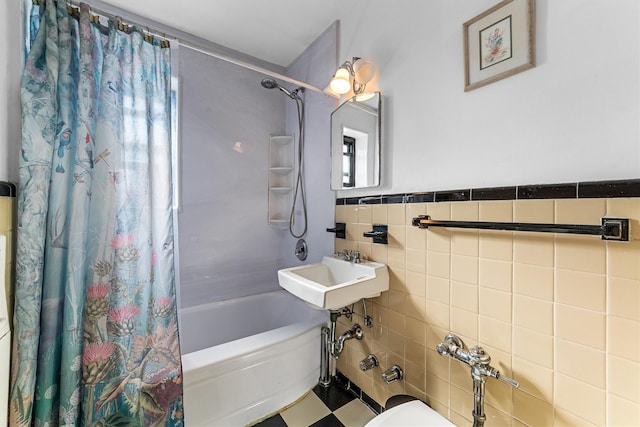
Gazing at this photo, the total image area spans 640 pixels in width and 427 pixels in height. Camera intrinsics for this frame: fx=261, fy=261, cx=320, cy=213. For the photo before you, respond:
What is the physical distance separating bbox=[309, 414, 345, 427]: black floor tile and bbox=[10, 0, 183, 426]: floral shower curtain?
0.67 metres

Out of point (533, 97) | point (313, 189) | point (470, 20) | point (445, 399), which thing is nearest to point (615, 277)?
point (533, 97)

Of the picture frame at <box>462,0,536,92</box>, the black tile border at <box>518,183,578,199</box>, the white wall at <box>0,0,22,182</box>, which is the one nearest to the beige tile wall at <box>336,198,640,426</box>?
the black tile border at <box>518,183,578,199</box>

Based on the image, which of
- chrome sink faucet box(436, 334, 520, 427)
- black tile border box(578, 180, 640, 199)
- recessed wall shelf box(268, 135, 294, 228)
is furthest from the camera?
recessed wall shelf box(268, 135, 294, 228)

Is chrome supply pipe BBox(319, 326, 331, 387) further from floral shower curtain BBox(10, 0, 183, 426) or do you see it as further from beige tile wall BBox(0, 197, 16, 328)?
beige tile wall BBox(0, 197, 16, 328)

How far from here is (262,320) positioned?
2.15m

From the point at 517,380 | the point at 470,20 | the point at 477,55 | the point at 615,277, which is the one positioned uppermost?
the point at 470,20

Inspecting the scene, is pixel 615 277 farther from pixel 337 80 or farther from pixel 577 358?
pixel 337 80

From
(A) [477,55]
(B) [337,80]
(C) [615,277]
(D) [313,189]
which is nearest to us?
(C) [615,277]

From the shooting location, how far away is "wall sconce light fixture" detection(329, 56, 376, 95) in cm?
148

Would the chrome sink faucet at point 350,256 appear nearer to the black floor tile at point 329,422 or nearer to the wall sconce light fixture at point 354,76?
the black floor tile at point 329,422

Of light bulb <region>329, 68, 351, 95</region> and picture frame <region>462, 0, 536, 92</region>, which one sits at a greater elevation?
light bulb <region>329, 68, 351, 95</region>

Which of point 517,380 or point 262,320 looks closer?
point 517,380

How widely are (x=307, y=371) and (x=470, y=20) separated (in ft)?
6.33

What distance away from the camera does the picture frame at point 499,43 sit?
2.93 ft
